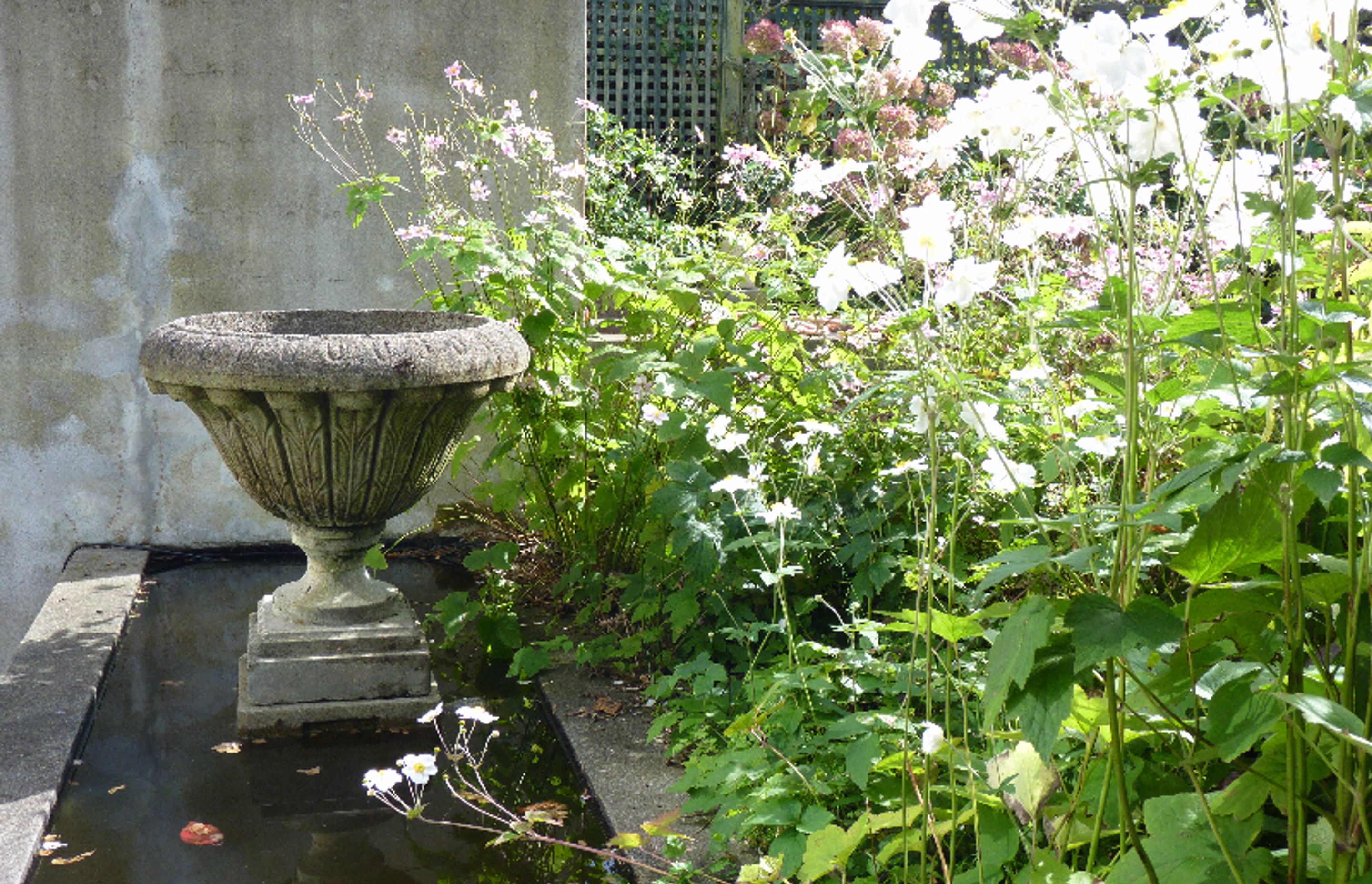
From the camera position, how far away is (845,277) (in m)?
1.41

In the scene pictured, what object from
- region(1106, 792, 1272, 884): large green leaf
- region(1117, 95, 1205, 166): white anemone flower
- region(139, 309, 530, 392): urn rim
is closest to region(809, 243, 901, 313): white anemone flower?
region(1117, 95, 1205, 166): white anemone flower

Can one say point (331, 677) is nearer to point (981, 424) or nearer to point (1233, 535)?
point (981, 424)

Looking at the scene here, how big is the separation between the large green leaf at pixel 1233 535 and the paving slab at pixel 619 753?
1214 mm

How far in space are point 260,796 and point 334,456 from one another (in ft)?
2.65

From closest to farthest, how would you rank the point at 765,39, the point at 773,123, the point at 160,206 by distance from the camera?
the point at 160,206
the point at 765,39
the point at 773,123

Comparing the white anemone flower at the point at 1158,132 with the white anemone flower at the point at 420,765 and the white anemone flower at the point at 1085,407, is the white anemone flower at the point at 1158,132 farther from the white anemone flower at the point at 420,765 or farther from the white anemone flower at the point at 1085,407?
the white anemone flower at the point at 420,765

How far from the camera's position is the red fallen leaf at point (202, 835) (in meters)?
2.51

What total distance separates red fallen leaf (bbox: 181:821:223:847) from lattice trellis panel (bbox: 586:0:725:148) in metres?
6.86

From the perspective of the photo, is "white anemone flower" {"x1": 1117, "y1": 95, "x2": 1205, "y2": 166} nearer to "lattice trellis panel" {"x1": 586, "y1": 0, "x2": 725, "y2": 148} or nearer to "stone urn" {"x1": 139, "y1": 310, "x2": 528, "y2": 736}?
"stone urn" {"x1": 139, "y1": 310, "x2": 528, "y2": 736}

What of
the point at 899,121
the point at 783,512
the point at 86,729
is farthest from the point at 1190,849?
the point at 899,121

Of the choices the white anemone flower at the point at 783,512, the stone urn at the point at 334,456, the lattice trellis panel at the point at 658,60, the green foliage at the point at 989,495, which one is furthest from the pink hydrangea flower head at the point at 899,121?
the lattice trellis panel at the point at 658,60

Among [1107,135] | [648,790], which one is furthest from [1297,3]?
[648,790]

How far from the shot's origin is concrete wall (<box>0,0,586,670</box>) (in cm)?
441

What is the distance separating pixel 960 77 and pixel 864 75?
19.1 ft
